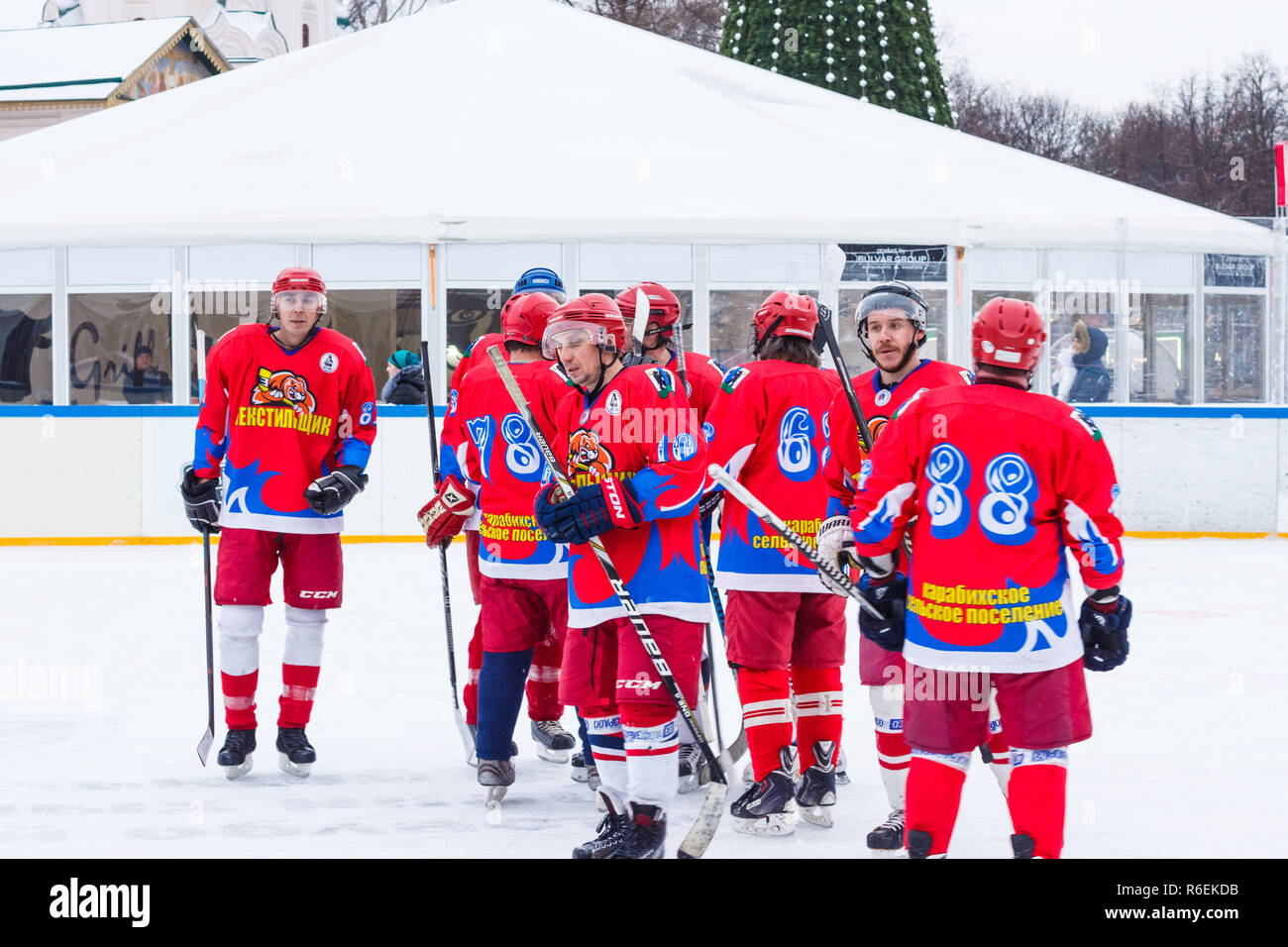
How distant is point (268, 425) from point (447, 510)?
2.12 ft

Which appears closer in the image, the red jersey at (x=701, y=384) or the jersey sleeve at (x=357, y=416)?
the red jersey at (x=701, y=384)

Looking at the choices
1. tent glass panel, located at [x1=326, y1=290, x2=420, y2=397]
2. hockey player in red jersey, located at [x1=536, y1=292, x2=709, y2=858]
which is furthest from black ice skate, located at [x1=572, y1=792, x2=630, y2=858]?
tent glass panel, located at [x1=326, y1=290, x2=420, y2=397]

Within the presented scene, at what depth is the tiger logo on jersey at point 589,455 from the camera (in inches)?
157

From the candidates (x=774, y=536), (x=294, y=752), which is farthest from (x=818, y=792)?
(x=294, y=752)

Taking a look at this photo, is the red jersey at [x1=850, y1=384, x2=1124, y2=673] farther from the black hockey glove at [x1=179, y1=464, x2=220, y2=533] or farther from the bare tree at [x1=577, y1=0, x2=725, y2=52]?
the bare tree at [x1=577, y1=0, x2=725, y2=52]

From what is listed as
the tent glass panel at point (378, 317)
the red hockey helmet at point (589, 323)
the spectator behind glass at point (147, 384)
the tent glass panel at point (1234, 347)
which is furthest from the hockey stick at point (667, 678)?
the tent glass panel at point (1234, 347)

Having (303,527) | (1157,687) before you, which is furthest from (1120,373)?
(303,527)

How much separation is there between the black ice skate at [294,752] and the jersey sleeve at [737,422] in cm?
164

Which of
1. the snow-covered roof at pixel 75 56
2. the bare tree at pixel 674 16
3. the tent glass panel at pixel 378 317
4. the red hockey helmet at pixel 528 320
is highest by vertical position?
the bare tree at pixel 674 16

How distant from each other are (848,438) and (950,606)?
1.15 meters

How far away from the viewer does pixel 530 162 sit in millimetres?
13656

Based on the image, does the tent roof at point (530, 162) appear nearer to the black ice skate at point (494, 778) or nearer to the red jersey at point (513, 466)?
the red jersey at point (513, 466)

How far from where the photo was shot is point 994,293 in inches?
543
